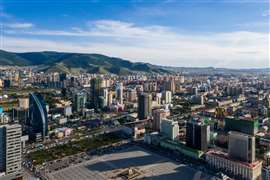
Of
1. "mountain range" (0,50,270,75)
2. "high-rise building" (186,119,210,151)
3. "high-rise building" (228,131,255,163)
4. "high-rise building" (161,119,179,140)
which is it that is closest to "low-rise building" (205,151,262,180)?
"high-rise building" (228,131,255,163)

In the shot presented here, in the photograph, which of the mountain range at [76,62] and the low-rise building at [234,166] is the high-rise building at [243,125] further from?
Result: the mountain range at [76,62]

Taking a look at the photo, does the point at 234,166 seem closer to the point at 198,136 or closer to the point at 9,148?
the point at 198,136

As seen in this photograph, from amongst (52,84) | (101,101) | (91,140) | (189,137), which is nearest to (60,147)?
(91,140)

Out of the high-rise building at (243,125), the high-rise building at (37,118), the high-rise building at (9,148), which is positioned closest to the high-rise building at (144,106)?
the high-rise building at (243,125)

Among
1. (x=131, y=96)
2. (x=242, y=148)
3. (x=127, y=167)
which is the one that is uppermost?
(x=131, y=96)

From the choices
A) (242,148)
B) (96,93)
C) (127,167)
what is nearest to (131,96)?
(96,93)

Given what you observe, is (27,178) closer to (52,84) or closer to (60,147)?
(60,147)

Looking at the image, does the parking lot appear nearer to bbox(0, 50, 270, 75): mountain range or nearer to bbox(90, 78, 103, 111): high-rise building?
bbox(90, 78, 103, 111): high-rise building

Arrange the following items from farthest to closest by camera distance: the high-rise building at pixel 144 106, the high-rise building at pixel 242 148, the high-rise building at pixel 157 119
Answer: the high-rise building at pixel 144 106 < the high-rise building at pixel 157 119 < the high-rise building at pixel 242 148
